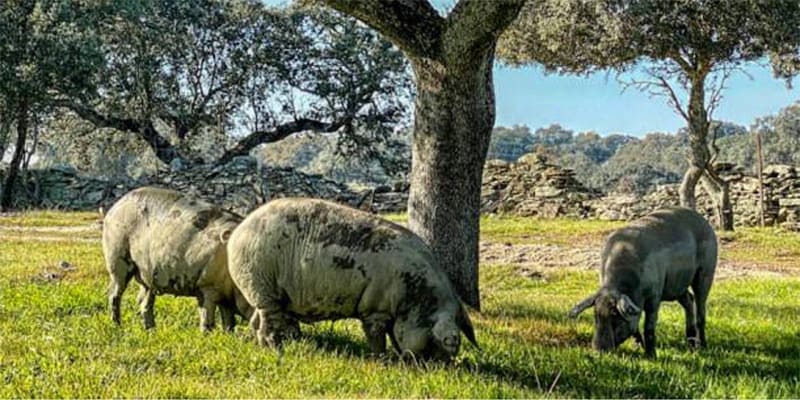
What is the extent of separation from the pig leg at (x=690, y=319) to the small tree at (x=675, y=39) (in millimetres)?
13731

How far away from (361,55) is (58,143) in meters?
15.9

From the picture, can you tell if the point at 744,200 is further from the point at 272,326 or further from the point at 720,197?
the point at 272,326

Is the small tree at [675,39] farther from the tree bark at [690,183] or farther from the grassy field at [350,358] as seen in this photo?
the grassy field at [350,358]

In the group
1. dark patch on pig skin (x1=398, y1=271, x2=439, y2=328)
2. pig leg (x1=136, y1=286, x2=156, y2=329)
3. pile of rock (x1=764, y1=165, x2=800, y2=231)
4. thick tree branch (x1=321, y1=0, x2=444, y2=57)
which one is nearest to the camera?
dark patch on pig skin (x1=398, y1=271, x2=439, y2=328)

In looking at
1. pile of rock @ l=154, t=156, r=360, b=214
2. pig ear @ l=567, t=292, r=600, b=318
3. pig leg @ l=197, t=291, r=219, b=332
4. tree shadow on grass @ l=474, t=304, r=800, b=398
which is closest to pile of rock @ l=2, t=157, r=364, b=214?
pile of rock @ l=154, t=156, r=360, b=214

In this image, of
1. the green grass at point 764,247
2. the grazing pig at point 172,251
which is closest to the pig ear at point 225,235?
the grazing pig at point 172,251

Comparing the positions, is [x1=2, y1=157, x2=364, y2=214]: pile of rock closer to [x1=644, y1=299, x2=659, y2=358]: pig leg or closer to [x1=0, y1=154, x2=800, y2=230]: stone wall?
[x1=0, y1=154, x2=800, y2=230]: stone wall

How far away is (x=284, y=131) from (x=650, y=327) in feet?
99.5

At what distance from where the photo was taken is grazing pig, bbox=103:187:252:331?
5.94 m

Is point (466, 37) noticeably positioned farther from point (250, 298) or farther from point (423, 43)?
point (250, 298)

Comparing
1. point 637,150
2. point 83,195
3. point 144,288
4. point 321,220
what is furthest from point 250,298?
point 637,150

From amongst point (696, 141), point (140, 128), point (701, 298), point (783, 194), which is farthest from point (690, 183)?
point (140, 128)

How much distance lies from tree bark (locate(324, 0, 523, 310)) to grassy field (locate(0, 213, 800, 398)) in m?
0.83

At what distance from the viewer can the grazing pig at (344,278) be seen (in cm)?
503
